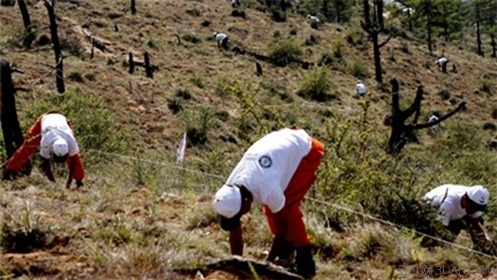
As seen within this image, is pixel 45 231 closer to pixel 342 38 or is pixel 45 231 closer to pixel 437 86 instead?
pixel 437 86

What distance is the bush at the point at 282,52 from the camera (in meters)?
30.2

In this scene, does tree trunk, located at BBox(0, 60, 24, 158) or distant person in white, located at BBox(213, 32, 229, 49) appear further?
distant person in white, located at BBox(213, 32, 229, 49)

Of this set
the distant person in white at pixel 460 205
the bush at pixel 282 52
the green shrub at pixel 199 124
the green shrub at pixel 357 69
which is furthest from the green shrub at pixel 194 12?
the distant person in white at pixel 460 205

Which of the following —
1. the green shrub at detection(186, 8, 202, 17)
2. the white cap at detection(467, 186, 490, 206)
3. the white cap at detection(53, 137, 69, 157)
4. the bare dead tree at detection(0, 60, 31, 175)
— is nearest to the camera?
the white cap at detection(467, 186, 490, 206)

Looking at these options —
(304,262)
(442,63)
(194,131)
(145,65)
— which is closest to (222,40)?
(145,65)

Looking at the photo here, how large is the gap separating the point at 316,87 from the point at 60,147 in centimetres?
1801

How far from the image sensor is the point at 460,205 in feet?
24.1

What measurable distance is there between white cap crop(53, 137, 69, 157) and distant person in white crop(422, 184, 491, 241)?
458cm

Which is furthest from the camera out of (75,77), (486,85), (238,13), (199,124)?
(238,13)

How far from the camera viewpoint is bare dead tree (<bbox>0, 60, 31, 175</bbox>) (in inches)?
335

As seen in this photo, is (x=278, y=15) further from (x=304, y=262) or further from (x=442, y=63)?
(x=304, y=262)

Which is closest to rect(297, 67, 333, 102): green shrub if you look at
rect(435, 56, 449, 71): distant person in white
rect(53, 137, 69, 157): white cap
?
rect(435, 56, 449, 71): distant person in white

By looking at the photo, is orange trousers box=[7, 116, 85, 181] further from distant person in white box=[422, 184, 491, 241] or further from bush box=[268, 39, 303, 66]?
bush box=[268, 39, 303, 66]

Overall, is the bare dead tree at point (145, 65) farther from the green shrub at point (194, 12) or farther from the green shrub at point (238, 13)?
the green shrub at point (238, 13)
